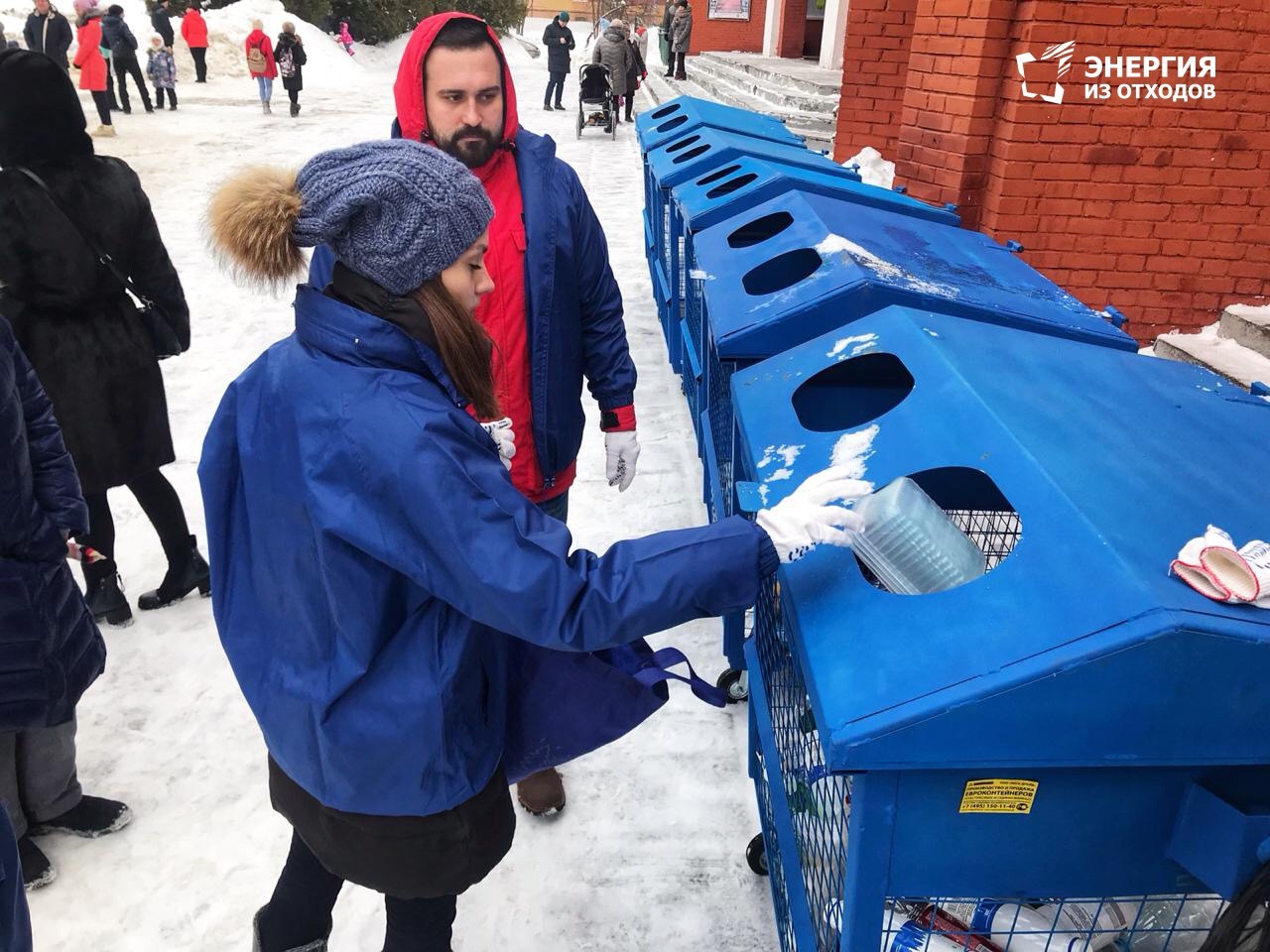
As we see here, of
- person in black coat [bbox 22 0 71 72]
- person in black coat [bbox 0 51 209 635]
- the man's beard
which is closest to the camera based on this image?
the man's beard

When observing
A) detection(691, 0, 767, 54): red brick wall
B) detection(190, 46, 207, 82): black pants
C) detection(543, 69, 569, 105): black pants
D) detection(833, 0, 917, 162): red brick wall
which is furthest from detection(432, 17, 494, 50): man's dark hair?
detection(691, 0, 767, 54): red brick wall

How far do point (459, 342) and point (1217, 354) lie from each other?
141 inches

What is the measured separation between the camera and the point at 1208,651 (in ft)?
3.56

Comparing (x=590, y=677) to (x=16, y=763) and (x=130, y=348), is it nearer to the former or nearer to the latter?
(x=16, y=763)

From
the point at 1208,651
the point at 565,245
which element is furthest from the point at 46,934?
the point at 1208,651

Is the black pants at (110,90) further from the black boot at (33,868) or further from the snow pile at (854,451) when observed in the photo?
the snow pile at (854,451)

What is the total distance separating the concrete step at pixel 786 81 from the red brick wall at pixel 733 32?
180 inches

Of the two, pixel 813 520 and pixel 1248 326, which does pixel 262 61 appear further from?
pixel 813 520

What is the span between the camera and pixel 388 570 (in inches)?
50.0

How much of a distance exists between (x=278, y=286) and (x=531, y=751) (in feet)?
2.88

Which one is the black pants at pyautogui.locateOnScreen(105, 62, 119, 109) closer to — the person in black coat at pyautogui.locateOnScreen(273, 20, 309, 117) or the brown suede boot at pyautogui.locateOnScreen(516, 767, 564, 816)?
the person in black coat at pyautogui.locateOnScreen(273, 20, 309, 117)

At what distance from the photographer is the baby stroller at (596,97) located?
13414 mm

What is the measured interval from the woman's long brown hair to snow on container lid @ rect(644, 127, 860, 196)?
9.32 feet

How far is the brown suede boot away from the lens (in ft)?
7.95
